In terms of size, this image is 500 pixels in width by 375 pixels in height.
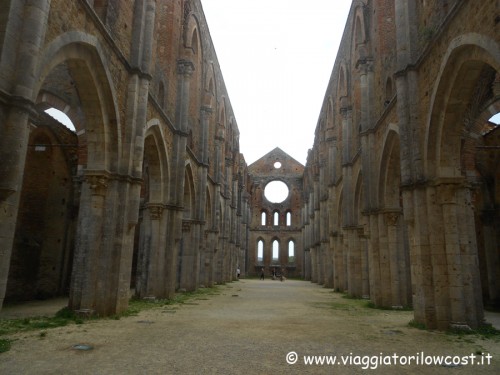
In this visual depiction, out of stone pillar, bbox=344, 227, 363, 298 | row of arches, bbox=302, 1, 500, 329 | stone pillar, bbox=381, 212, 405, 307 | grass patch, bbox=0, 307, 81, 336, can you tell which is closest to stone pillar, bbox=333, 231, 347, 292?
stone pillar, bbox=344, 227, 363, 298

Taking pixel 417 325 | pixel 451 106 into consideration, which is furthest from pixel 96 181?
pixel 451 106

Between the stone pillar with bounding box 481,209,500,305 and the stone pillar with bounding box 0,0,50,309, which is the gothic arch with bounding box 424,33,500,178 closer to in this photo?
the stone pillar with bounding box 0,0,50,309

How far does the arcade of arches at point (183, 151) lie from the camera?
8484 mm

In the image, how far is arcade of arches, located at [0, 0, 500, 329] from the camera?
334 inches

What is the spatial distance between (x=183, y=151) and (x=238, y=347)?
11889 mm

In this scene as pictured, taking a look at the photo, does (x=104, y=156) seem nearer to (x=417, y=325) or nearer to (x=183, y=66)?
(x=183, y=66)

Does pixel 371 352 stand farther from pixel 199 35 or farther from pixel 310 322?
pixel 199 35

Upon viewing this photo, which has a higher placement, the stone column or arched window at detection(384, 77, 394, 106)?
arched window at detection(384, 77, 394, 106)

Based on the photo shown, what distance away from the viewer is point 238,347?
7445mm

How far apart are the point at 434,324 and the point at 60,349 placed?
27.6ft

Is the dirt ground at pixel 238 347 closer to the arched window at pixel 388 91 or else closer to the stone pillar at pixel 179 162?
the stone pillar at pixel 179 162

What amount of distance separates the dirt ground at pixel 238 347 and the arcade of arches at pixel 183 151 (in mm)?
1434

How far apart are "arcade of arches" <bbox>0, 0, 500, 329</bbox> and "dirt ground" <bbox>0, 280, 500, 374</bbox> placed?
1434mm

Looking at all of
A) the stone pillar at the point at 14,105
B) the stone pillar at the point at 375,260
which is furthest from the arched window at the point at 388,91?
the stone pillar at the point at 14,105
